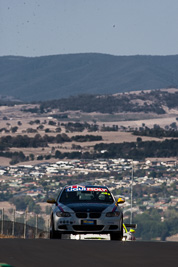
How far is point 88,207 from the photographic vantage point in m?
20.6

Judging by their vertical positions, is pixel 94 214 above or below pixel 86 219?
above

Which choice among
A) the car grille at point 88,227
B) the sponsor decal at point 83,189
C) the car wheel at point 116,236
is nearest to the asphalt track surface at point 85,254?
the car grille at point 88,227

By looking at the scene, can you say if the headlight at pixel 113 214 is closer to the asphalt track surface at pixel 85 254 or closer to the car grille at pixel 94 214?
the car grille at pixel 94 214

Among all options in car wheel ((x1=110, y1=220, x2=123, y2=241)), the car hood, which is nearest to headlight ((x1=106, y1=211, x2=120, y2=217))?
the car hood

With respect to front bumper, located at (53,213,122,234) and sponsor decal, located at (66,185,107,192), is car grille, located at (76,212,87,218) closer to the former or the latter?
front bumper, located at (53,213,122,234)

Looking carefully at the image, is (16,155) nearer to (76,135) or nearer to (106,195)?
(76,135)

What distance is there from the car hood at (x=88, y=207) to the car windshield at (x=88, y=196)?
393 mm

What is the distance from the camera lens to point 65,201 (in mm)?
21266

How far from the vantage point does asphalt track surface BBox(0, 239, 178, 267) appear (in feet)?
44.5

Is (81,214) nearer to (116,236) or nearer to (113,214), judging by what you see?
(113,214)

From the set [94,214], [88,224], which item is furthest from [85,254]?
[94,214]

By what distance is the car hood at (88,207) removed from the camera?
67.3ft

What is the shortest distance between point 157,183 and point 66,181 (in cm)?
1226

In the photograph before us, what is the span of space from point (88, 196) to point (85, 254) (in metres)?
6.65
